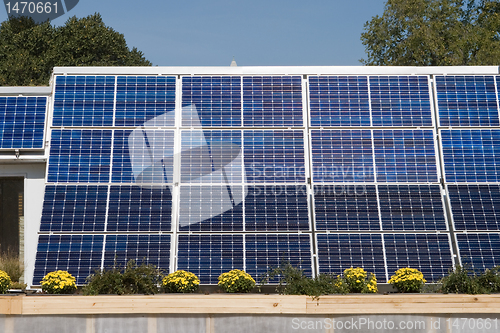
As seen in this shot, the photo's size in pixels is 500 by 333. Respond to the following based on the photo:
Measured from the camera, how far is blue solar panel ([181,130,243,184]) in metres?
16.8

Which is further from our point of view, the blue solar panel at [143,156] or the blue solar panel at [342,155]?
the blue solar panel at [342,155]

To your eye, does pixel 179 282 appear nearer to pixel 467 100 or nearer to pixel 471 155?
pixel 471 155

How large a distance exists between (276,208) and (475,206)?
21.4ft

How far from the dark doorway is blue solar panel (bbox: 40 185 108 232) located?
2.21 meters

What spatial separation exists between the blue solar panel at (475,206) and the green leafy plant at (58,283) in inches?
465

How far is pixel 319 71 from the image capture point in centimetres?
1825

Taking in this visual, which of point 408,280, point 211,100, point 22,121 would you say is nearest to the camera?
point 408,280

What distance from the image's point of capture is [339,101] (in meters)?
17.8

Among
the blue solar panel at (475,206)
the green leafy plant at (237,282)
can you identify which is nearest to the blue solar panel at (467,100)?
the blue solar panel at (475,206)

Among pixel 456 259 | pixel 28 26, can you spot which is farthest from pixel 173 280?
pixel 28 26

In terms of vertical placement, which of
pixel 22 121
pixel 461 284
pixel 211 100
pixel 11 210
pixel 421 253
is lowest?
pixel 461 284

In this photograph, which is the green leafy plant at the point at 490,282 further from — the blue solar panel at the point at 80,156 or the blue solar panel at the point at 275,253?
the blue solar panel at the point at 80,156

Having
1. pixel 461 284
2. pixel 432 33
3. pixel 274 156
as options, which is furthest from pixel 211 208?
pixel 432 33

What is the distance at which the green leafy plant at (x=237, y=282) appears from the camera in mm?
13867
